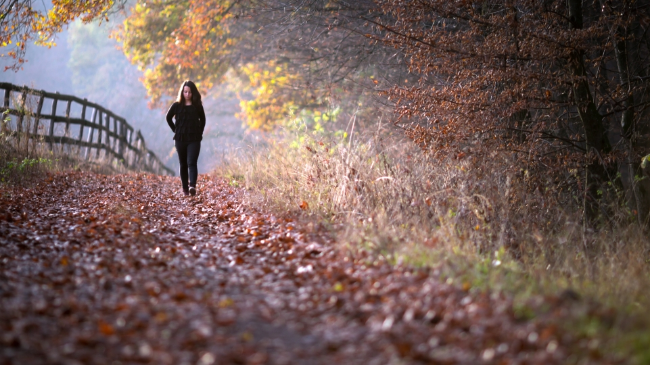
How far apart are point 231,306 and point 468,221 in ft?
11.4

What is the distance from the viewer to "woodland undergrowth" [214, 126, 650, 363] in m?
4.63

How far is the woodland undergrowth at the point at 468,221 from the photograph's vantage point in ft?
15.2

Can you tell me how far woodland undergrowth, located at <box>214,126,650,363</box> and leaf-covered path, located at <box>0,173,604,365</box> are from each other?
408mm

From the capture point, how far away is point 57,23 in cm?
1073

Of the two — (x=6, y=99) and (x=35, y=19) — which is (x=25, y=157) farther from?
(x=35, y=19)

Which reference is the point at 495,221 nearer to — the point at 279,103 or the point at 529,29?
the point at 529,29

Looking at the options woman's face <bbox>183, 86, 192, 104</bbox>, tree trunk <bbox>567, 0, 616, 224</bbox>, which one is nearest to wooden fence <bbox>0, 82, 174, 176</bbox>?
woman's face <bbox>183, 86, 192, 104</bbox>

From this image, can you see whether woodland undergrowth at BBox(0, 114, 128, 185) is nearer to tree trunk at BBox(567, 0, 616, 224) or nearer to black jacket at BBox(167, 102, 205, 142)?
black jacket at BBox(167, 102, 205, 142)

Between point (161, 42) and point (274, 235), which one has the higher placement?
point (161, 42)

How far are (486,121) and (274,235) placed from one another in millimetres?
3327

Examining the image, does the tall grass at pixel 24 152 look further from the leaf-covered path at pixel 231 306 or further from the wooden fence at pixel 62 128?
the leaf-covered path at pixel 231 306

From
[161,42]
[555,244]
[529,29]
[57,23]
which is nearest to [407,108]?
[529,29]

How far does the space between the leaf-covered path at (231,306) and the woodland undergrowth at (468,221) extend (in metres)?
0.41

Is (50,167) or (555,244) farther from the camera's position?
(50,167)
